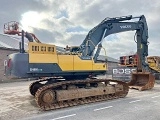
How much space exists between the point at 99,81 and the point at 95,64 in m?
0.93

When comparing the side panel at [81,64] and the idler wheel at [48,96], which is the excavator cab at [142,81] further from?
the idler wheel at [48,96]

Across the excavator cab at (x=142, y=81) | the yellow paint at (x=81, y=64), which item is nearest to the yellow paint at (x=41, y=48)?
the yellow paint at (x=81, y=64)

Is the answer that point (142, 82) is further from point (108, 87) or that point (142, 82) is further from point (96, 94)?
point (96, 94)

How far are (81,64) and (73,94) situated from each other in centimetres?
138

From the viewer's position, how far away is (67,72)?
8.81m

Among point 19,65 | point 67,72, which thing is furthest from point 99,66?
point 19,65

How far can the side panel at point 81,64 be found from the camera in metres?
8.98

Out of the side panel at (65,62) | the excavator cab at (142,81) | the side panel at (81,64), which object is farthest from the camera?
the excavator cab at (142,81)

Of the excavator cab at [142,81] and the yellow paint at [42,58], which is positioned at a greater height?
the yellow paint at [42,58]

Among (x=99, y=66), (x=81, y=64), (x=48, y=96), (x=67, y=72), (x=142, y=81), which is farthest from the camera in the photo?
(x=142, y=81)

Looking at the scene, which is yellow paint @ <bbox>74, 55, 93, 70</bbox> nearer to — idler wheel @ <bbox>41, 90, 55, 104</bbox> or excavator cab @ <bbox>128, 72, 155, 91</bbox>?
idler wheel @ <bbox>41, 90, 55, 104</bbox>

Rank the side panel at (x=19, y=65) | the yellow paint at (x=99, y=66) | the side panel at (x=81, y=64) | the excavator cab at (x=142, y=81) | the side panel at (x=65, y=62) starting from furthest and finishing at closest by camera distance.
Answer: the excavator cab at (x=142, y=81) → the yellow paint at (x=99, y=66) → the side panel at (x=81, y=64) → the side panel at (x=65, y=62) → the side panel at (x=19, y=65)

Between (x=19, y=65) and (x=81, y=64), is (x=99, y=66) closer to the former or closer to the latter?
(x=81, y=64)

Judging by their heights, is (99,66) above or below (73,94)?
above
